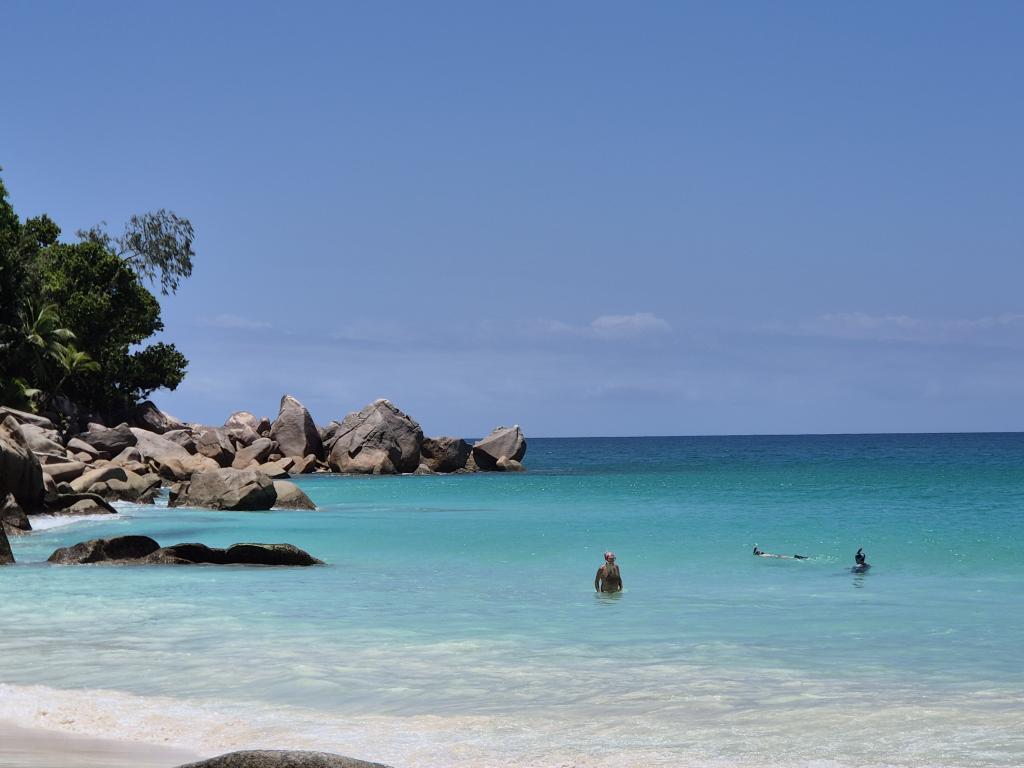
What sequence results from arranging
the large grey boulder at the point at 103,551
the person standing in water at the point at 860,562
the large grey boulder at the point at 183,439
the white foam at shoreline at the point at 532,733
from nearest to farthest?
the white foam at shoreline at the point at 532,733, the large grey boulder at the point at 103,551, the person standing in water at the point at 860,562, the large grey boulder at the point at 183,439

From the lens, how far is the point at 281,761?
6277 mm

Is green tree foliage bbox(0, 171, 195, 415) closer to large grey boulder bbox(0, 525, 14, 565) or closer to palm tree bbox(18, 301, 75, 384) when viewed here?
palm tree bbox(18, 301, 75, 384)

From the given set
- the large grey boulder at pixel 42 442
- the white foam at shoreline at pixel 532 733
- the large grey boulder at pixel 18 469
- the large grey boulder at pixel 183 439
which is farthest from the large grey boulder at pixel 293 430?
the white foam at shoreline at pixel 532 733

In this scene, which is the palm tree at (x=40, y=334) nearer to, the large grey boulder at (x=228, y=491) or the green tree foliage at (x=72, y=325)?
the green tree foliage at (x=72, y=325)

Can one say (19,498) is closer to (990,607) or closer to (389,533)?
(389,533)

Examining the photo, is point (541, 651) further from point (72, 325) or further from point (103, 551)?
point (72, 325)

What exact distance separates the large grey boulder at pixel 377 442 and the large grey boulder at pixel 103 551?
48280 millimetres

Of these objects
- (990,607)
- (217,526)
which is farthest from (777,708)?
(217,526)

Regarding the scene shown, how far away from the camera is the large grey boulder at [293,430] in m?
71.6

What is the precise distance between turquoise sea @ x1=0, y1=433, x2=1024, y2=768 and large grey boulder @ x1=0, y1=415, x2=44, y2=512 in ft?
8.41

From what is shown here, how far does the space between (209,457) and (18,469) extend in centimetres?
3107

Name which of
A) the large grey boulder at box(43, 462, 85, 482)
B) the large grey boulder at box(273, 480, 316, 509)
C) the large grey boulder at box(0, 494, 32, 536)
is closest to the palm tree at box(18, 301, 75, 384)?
the large grey boulder at box(43, 462, 85, 482)

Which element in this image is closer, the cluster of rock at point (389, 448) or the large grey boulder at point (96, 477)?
the large grey boulder at point (96, 477)

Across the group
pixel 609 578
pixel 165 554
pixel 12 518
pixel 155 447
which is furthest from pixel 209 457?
pixel 609 578
